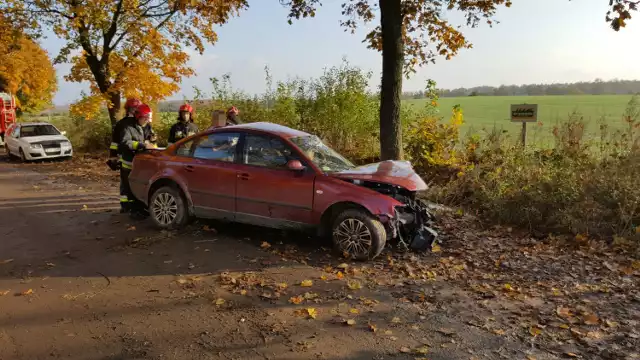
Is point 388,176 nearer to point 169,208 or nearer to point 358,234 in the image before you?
point 358,234

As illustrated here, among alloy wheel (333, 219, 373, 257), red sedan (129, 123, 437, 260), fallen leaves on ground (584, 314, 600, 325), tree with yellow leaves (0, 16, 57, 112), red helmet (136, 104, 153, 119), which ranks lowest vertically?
fallen leaves on ground (584, 314, 600, 325)

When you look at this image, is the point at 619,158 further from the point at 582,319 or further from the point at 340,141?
the point at 340,141

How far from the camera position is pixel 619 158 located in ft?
25.3

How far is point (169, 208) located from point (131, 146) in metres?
1.37

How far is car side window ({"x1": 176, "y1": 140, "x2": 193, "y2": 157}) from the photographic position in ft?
22.8

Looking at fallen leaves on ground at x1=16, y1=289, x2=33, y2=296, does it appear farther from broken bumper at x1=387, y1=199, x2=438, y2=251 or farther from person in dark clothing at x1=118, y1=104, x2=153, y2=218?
broken bumper at x1=387, y1=199, x2=438, y2=251

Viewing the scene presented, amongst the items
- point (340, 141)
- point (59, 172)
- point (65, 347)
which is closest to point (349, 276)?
point (65, 347)

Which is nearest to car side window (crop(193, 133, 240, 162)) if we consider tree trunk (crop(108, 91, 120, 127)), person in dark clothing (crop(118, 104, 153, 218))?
person in dark clothing (crop(118, 104, 153, 218))

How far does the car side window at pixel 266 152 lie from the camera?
618cm

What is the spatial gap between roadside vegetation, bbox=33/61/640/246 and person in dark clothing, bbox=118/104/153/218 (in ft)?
17.8

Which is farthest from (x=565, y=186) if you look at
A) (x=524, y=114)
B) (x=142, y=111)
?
(x=142, y=111)

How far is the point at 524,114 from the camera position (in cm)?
991

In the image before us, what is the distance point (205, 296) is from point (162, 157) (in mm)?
3109

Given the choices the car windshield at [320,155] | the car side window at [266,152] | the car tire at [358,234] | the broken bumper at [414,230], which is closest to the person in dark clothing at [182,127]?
the car side window at [266,152]
